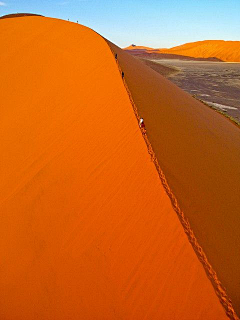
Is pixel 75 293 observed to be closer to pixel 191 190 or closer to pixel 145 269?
pixel 145 269

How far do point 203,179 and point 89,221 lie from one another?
1.96 metres

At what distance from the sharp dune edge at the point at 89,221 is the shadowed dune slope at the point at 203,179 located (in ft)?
0.94

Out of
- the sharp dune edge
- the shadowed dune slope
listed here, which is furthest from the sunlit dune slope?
the sharp dune edge

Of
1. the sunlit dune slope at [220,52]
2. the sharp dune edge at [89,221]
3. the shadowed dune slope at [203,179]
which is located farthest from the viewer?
the sunlit dune slope at [220,52]

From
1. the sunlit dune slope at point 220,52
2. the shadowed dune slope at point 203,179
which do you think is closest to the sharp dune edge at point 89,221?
the shadowed dune slope at point 203,179

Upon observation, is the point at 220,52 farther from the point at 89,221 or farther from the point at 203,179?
the point at 89,221

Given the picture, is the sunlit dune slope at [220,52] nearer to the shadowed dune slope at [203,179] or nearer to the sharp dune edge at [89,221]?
the shadowed dune slope at [203,179]

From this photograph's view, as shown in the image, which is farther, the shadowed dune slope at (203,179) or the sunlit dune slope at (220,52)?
the sunlit dune slope at (220,52)

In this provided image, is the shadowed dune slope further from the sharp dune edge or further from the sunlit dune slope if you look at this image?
the sunlit dune slope

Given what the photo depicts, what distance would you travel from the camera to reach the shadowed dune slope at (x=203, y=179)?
2865mm

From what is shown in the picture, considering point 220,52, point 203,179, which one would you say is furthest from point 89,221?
point 220,52

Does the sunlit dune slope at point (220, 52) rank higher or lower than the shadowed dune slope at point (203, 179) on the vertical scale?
higher

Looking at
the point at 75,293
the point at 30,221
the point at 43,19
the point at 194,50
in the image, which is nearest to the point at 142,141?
the point at 30,221

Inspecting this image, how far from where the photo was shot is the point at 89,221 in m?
3.05
